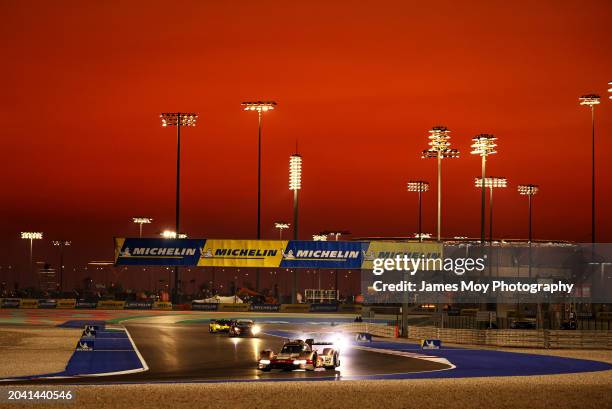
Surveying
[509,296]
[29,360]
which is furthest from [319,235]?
[29,360]

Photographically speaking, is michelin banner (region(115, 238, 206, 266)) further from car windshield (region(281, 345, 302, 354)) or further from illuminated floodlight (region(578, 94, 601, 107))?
car windshield (region(281, 345, 302, 354))

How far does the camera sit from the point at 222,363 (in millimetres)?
36562

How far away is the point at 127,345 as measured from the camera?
157 feet

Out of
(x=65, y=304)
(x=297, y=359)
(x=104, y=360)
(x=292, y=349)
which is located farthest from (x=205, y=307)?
(x=297, y=359)

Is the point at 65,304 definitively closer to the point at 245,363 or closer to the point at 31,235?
the point at 31,235

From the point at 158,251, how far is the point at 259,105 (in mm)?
23031

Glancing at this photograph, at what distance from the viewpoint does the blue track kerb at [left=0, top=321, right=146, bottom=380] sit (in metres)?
32.4

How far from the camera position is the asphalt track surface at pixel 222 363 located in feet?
99.8

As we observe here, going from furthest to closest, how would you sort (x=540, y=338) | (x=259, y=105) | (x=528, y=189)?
(x=528, y=189)
(x=259, y=105)
(x=540, y=338)

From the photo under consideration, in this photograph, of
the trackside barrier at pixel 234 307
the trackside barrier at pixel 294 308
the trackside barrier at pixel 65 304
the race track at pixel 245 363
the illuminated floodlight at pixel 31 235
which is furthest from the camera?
the illuminated floodlight at pixel 31 235

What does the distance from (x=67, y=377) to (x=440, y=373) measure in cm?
1288

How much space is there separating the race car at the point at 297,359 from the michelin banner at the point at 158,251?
4836 cm

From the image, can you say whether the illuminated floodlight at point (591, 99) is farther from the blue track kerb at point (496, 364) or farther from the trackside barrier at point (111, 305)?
the trackside barrier at point (111, 305)

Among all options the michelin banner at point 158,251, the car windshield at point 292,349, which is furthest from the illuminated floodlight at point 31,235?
the car windshield at point 292,349
